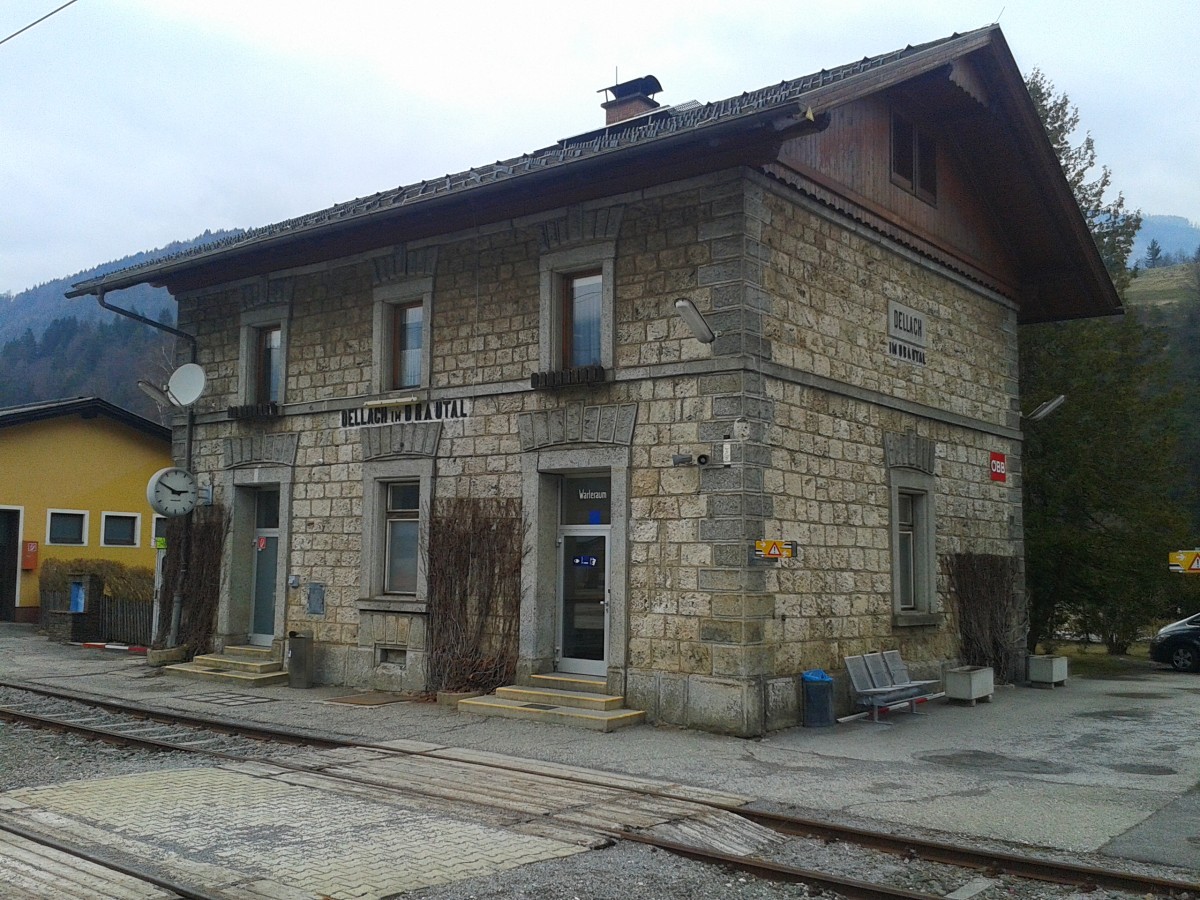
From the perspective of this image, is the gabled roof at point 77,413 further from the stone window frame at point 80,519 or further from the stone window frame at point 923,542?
the stone window frame at point 923,542

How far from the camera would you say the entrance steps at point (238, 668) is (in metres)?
15.1

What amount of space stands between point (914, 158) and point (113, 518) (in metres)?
20.2

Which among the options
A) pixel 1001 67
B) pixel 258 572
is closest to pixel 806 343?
pixel 1001 67

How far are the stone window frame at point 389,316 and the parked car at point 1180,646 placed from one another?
14.6 meters

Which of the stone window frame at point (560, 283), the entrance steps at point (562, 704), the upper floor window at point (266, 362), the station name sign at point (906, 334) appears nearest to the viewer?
the entrance steps at point (562, 704)

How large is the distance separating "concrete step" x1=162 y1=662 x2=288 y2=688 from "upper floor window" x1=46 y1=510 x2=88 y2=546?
1069 centimetres

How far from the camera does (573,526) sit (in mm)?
13281

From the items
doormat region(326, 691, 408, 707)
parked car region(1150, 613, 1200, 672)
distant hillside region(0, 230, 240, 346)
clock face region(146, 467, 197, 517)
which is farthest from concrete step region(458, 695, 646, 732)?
distant hillside region(0, 230, 240, 346)

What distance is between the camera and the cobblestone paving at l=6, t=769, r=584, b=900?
243 inches

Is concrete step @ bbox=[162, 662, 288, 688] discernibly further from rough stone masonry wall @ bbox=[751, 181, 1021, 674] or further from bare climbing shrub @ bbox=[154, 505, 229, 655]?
rough stone masonry wall @ bbox=[751, 181, 1021, 674]

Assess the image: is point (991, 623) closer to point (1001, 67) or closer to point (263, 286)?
point (1001, 67)

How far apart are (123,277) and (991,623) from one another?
547 inches

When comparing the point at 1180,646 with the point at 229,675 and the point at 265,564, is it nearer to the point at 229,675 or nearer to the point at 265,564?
the point at 265,564

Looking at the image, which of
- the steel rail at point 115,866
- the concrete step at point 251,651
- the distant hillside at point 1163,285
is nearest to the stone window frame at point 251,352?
the concrete step at point 251,651
